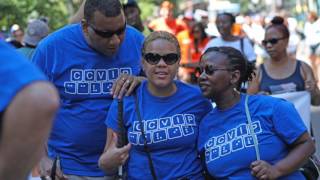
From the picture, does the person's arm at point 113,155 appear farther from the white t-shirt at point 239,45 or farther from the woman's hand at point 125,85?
the white t-shirt at point 239,45

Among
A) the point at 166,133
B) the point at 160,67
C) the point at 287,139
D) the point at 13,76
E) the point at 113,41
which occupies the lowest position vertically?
the point at 287,139

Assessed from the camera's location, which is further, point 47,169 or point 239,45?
point 239,45

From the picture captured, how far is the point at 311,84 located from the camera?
20.7 feet

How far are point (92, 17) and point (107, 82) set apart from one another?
1.51 feet

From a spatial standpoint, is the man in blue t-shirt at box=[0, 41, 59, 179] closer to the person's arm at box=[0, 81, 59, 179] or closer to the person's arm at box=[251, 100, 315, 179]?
the person's arm at box=[0, 81, 59, 179]

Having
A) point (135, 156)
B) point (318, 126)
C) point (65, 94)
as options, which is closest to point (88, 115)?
point (65, 94)

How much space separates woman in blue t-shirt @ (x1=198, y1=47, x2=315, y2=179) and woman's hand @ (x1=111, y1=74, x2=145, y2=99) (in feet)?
1.26

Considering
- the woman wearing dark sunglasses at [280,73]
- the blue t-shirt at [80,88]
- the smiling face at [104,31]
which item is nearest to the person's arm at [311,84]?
the woman wearing dark sunglasses at [280,73]

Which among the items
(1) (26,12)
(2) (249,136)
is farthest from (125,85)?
(1) (26,12)

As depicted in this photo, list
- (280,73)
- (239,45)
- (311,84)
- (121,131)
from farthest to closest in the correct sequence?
(239,45), (280,73), (311,84), (121,131)

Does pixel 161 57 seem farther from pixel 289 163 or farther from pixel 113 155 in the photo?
pixel 289 163

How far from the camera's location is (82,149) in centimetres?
450

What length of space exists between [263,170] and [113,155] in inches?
32.3

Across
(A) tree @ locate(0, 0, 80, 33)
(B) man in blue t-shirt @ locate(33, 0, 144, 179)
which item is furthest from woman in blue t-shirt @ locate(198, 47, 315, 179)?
(A) tree @ locate(0, 0, 80, 33)
